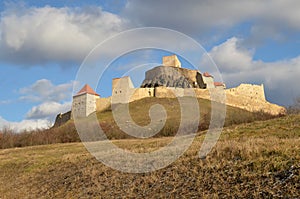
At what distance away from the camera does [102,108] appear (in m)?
93.5

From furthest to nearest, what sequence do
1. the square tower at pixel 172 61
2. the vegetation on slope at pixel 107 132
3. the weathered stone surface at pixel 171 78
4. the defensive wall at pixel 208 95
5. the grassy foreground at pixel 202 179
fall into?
1. the square tower at pixel 172 61
2. the weathered stone surface at pixel 171 78
3. the defensive wall at pixel 208 95
4. the vegetation on slope at pixel 107 132
5. the grassy foreground at pixel 202 179

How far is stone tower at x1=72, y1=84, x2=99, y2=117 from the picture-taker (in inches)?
3718

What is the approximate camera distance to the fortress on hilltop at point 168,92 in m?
93.2

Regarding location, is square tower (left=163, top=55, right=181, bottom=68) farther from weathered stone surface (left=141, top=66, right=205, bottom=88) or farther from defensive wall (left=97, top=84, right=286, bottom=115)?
defensive wall (left=97, top=84, right=286, bottom=115)

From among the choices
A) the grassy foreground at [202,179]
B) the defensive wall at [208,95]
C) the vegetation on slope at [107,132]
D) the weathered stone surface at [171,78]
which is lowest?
the grassy foreground at [202,179]

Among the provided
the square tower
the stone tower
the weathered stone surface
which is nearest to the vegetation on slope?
the stone tower

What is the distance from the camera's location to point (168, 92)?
96.1 meters

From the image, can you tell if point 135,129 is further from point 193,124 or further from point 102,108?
point 102,108

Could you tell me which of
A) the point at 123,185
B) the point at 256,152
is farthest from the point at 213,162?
the point at 123,185

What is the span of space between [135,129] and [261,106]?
59076 mm

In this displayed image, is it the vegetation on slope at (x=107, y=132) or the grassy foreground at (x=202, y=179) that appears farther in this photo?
the vegetation on slope at (x=107, y=132)

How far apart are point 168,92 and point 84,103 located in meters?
25.2

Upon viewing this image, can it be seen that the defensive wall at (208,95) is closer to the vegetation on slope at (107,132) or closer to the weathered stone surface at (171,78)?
the weathered stone surface at (171,78)

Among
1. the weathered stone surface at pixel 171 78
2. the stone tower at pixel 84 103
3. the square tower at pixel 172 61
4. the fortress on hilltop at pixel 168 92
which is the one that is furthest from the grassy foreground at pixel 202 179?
the square tower at pixel 172 61
